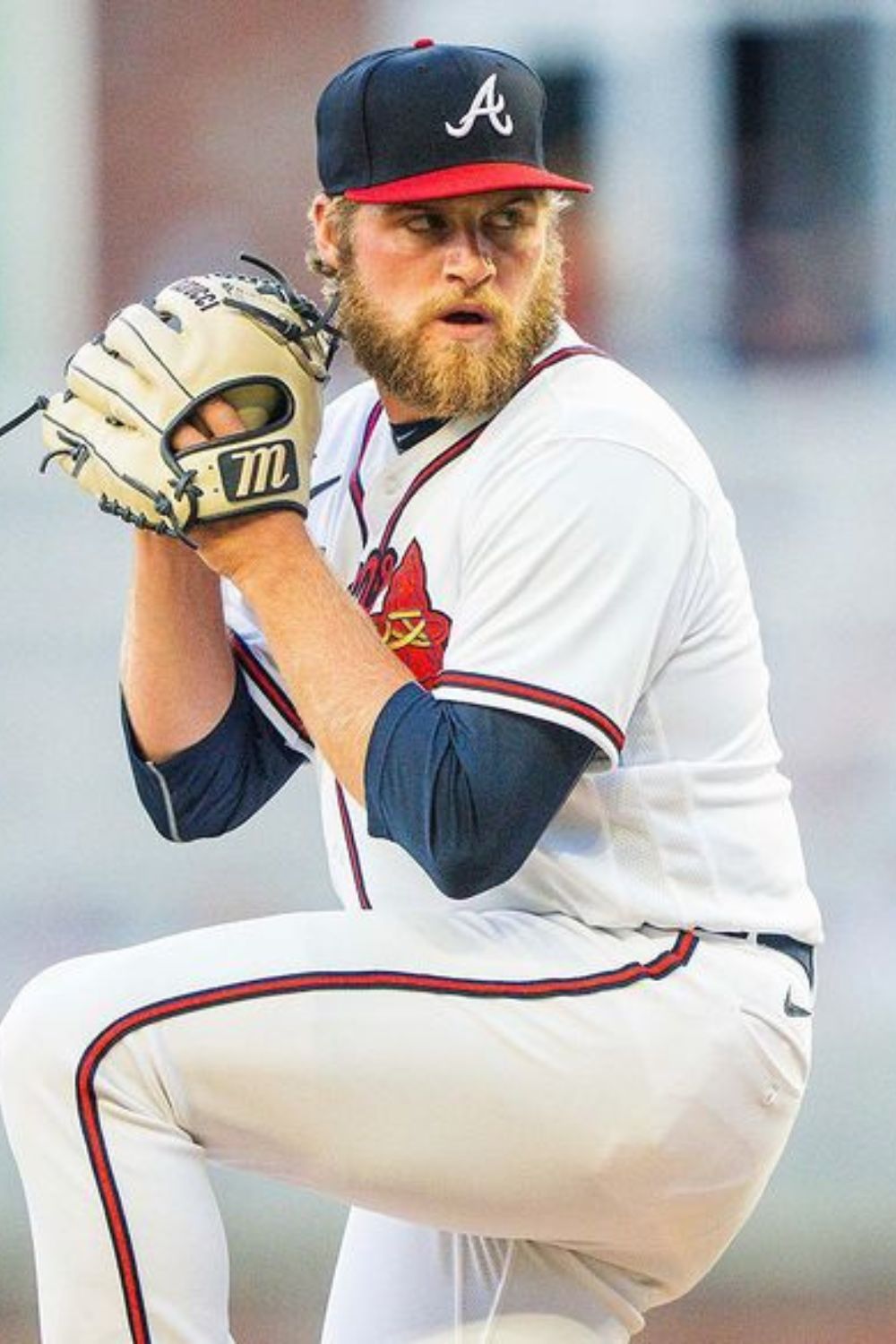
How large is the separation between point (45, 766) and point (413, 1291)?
3688 millimetres

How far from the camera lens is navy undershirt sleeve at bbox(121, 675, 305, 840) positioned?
117 inches

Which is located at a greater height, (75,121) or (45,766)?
(75,121)

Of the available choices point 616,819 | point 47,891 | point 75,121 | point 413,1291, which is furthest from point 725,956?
point 75,121

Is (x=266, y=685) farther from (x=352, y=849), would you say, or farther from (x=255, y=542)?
(x=255, y=542)

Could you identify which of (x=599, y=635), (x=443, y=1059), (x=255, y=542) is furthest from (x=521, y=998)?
(x=255, y=542)

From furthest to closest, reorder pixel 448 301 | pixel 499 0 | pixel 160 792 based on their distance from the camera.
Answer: pixel 499 0 < pixel 160 792 < pixel 448 301

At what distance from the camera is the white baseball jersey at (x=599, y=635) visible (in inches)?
102

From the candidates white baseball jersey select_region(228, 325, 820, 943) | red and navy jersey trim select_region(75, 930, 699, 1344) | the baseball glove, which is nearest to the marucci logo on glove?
the baseball glove

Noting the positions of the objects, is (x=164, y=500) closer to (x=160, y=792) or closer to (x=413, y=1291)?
(x=160, y=792)

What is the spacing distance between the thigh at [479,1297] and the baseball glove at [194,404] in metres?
0.72

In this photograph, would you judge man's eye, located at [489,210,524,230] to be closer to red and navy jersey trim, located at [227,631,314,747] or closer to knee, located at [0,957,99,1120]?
red and navy jersey trim, located at [227,631,314,747]

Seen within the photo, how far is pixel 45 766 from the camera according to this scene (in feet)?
21.2

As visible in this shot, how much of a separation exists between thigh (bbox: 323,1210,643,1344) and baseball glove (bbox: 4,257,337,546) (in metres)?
0.72

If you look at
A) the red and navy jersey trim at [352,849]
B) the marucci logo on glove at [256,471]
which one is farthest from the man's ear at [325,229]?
the red and navy jersey trim at [352,849]
